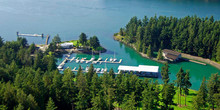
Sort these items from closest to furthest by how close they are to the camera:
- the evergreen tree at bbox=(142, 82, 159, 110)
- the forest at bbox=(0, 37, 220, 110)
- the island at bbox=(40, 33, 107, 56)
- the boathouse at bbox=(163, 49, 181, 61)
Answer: the forest at bbox=(0, 37, 220, 110) → the evergreen tree at bbox=(142, 82, 159, 110) → the boathouse at bbox=(163, 49, 181, 61) → the island at bbox=(40, 33, 107, 56)

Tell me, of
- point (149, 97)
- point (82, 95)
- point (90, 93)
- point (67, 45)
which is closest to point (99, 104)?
point (82, 95)

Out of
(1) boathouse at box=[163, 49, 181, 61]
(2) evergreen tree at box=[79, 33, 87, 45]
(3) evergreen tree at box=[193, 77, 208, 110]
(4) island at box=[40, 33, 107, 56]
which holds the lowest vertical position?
(3) evergreen tree at box=[193, 77, 208, 110]

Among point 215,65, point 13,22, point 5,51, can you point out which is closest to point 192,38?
point 215,65

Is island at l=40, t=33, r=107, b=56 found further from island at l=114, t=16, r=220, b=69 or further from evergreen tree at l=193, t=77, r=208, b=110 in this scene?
evergreen tree at l=193, t=77, r=208, b=110

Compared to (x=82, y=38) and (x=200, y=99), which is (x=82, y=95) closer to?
(x=200, y=99)

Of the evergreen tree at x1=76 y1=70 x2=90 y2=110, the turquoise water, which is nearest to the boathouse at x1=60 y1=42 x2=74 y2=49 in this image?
the turquoise water

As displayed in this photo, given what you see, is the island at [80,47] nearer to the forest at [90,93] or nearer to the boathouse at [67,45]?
the boathouse at [67,45]

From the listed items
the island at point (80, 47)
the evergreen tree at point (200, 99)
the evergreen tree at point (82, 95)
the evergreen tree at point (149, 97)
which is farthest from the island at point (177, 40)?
the evergreen tree at point (82, 95)
